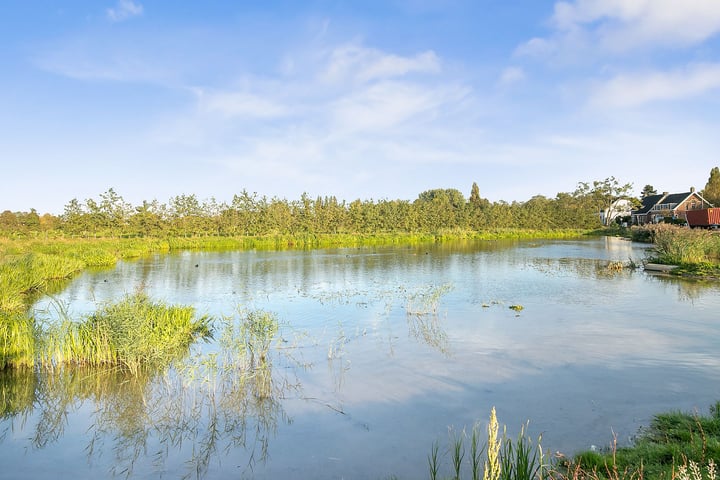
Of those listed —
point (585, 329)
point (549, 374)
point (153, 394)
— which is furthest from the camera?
point (585, 329)

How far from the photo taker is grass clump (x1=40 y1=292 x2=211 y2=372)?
29.7ft

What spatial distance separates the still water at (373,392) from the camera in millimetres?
5941

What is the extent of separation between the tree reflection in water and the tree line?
39838 mm

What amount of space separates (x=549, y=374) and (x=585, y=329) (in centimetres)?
412

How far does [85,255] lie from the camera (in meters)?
29.7

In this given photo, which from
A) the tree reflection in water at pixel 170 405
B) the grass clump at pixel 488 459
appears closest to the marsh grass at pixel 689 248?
the grass clump at pixel 488 459

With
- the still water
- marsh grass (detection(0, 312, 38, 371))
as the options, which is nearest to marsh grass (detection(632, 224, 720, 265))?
the still water

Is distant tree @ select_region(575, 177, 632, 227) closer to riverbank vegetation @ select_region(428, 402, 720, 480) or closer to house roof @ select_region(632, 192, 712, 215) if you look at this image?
house roof @ select_region(632, 192, 712, 215)

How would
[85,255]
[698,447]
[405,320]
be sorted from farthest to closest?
[85,255], [405,320], [698,447]

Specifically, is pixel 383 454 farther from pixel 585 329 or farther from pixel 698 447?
pixel 585 329

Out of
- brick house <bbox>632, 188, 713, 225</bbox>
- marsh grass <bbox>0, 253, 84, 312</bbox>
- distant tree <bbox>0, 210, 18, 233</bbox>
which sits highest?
brick house <bbox>632, 188, 713, 225</bbox>

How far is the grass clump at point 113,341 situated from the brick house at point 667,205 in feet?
232

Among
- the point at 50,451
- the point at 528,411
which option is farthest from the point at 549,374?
the point at 50,451

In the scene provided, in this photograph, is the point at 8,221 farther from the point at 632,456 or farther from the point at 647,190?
the point at 647,190
